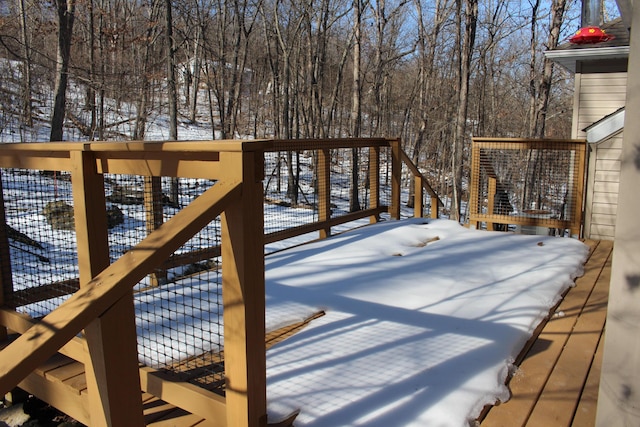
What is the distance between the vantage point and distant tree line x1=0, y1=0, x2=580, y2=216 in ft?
51.7

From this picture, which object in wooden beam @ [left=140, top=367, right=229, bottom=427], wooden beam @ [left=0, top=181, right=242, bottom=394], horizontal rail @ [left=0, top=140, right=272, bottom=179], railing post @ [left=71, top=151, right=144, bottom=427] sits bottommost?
wooden beam @ [left=140, top=367, right=229, bottom=427]

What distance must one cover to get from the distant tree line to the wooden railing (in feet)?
34.0

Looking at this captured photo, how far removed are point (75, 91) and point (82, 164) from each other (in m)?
20.8

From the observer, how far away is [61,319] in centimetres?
147

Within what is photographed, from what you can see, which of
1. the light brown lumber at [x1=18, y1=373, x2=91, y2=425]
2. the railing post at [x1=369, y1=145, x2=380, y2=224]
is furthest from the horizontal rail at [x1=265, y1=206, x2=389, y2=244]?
the light brown lumber at [x1=18, y1=373, x2=91, y2=425]

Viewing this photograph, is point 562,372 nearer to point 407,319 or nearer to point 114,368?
point 407,319

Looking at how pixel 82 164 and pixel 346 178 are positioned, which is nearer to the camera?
pixel 82 164

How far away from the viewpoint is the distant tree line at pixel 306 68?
51.7 ft

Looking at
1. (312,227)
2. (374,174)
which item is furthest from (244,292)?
(374,174)

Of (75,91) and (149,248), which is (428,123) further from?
(149,248)

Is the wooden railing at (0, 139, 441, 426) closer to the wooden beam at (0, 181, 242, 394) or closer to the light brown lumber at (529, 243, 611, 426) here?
the wooden beam at (0, 181, 242, 394)

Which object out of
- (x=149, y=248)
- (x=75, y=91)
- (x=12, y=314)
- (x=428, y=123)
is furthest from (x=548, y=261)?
(x=75, y=91)

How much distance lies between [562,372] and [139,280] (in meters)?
2.16

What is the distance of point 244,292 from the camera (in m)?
1.92
